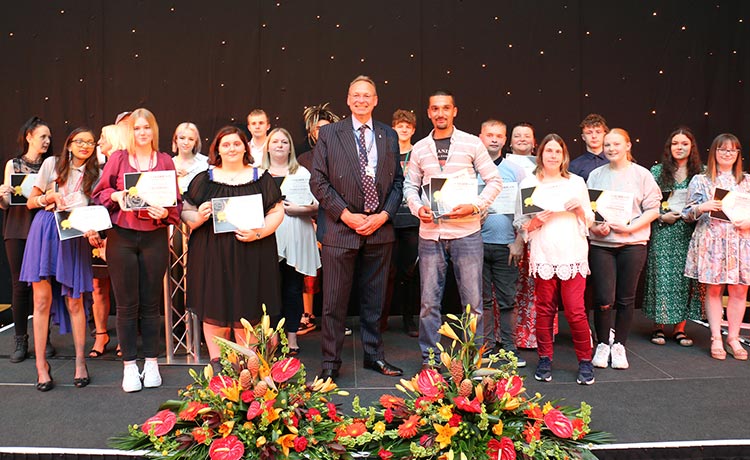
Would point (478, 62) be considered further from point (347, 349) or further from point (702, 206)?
→ point (347, 349)

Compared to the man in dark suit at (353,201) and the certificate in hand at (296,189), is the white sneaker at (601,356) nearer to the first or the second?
the man in dark suit at (353,201)

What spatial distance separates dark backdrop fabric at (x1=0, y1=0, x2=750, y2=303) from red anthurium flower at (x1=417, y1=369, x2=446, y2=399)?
345 cm

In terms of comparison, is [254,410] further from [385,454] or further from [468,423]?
[468,423]

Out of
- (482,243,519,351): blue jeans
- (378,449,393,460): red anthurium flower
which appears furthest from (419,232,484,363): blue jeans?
(378,449,393,460): red anthurium flower

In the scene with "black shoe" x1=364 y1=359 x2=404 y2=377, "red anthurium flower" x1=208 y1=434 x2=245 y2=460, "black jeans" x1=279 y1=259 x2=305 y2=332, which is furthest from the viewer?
"black jeans" x1=279 y1=259 x2=305 y2=332

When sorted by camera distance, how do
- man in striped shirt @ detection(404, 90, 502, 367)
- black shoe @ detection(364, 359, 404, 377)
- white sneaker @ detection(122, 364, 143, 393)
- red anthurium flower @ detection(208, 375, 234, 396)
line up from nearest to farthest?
red anthurium flower @ detection(208, 375, 234, 396), white sneaker @ detection(122, 364, 143, 393), man in striped shirt @ detection(404, 90, 502, 367), black shoe @ detection(364, 359, 404, 377)

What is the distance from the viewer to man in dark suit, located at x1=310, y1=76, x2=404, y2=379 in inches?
147

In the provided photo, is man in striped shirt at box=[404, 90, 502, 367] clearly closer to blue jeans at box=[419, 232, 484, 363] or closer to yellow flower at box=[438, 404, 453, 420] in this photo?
blue jeans at box=[419, 232, 484, 363]

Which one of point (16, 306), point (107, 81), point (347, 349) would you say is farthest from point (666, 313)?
point (107, 81)

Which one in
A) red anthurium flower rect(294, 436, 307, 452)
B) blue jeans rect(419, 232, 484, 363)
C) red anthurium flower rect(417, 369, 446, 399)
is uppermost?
blue jeans rect(419, 232, 484, 363)

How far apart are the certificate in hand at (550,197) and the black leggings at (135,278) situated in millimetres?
2157

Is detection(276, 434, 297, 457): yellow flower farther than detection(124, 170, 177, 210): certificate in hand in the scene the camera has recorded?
No

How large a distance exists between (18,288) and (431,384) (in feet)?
10.5

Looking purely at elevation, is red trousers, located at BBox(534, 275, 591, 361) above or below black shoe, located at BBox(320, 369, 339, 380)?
above
